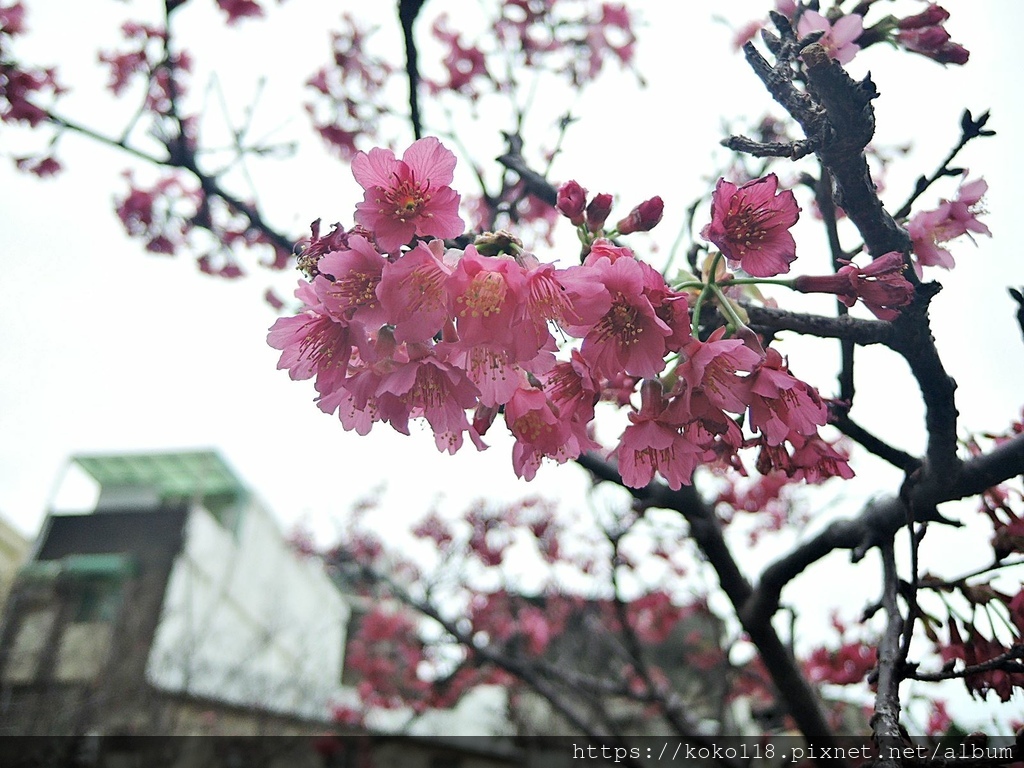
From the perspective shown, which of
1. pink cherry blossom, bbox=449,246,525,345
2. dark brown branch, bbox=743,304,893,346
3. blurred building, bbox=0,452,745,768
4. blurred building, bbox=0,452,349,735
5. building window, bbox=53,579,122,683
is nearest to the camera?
pink cherry blossom, bbox=449,246,525,345

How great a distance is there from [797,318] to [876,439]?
2.19 ft

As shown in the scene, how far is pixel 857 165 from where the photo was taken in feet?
4.53

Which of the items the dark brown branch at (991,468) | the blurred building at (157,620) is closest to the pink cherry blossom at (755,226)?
the dark brown branch at (991,468)

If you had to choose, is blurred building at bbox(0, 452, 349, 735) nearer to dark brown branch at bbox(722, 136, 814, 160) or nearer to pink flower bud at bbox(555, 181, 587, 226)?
pink flower bud at bbox(555, 181, 587, 226)

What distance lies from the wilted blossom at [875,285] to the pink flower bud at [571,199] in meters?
0.49

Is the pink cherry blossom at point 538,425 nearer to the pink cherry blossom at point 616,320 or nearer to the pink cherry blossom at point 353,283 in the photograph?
the pink cherry blossom at point 616,320

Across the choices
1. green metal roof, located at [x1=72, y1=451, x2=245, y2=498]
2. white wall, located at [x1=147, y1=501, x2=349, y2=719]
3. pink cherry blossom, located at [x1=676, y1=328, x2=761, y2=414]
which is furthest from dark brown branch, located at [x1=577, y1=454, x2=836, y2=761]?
green metal roof, located at [x1=72, y1=451, x2=245, y2=498]

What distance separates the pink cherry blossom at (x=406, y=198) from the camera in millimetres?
1147

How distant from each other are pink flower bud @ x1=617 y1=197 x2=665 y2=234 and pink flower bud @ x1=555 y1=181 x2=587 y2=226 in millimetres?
130

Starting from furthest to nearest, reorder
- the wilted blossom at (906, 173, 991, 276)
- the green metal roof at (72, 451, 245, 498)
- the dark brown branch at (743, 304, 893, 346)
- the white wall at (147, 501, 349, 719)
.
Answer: the green metal roof at (72, 451, 245, 498)
the white wall at (147, 501, 349, 719)
the wilted blossom at (906, 173, 991, 276)
the dark brown branch at (743, 304, 893, 346)

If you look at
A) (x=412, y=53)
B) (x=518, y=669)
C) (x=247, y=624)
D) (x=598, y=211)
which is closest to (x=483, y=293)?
(x=598, y=211)

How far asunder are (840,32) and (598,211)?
0.90 metres

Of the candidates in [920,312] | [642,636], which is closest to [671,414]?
[920,312]

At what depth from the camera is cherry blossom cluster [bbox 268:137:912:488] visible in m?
1.06
